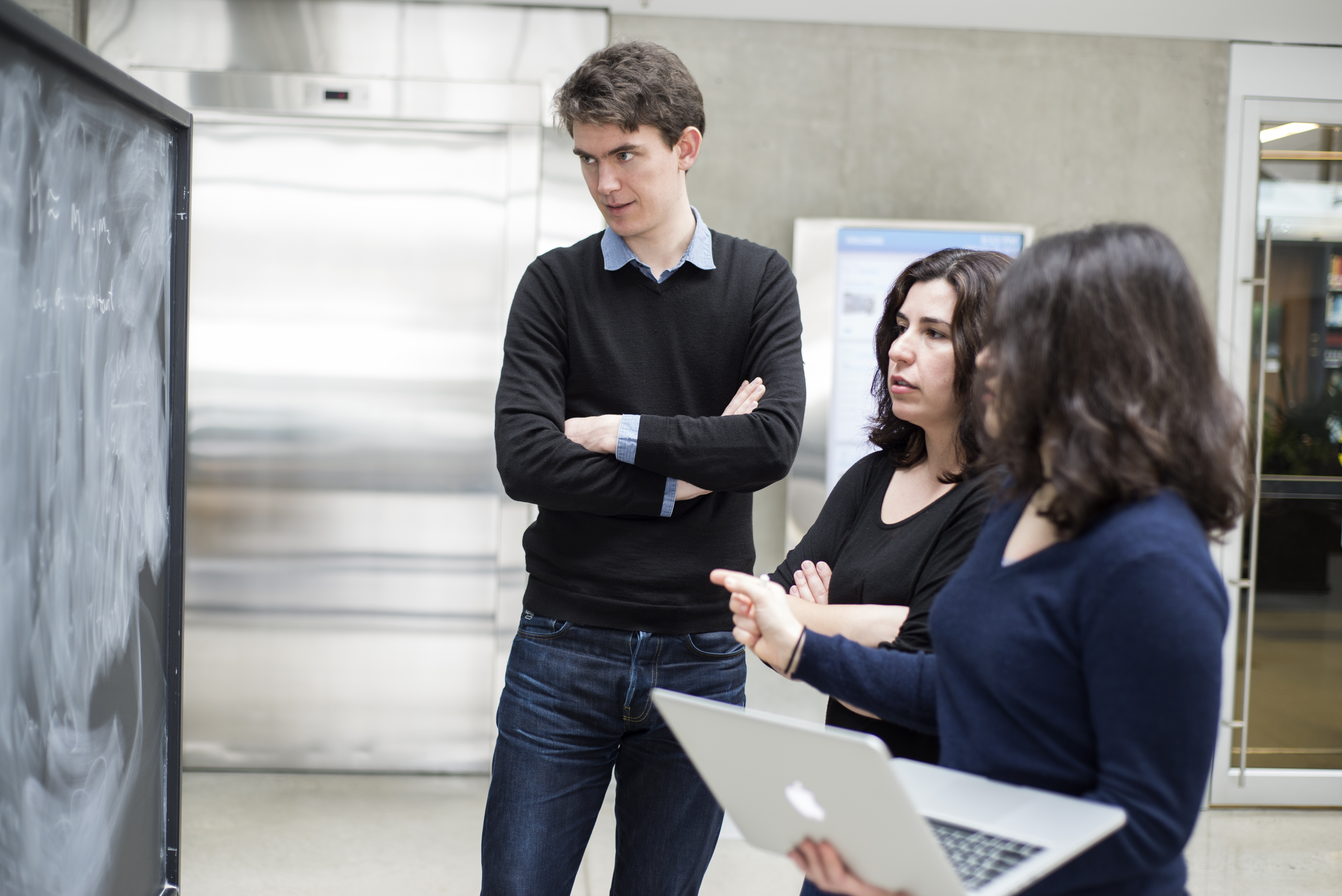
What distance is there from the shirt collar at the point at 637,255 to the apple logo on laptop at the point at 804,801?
3.13ft

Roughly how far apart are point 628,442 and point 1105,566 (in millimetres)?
803

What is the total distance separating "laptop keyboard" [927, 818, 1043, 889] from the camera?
0.86 meters

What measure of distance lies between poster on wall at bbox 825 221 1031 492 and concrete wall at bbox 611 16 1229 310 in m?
0.13

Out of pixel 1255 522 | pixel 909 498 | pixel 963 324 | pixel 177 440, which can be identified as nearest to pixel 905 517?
pixel 909 498

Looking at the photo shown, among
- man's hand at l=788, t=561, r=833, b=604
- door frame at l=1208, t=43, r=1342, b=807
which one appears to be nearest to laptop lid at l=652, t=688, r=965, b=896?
man's hand at l=788, t=561, r=833, b=604

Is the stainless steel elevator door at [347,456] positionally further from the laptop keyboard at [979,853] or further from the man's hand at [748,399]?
the laptop keyboard at [979,853]

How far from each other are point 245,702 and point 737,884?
1.81 meters

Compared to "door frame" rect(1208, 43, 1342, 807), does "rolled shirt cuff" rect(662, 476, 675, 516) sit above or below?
below

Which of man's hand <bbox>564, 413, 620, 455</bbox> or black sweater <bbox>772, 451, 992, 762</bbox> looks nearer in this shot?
black sweater <bbox>772, 451, 992, 762</bbox>

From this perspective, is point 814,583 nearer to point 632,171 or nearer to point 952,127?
point 632,171

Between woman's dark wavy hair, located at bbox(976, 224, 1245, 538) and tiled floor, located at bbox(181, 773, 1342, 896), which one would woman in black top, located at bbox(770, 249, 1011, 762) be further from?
tiled floor, located at bbox(181, 773, 1342, 896)

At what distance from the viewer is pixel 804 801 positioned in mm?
921

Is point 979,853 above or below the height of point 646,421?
below

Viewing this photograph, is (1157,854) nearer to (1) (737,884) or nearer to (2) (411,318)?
(1) (737,884)
